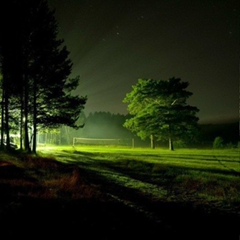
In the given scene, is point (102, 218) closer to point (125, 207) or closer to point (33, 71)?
point (125, 207)

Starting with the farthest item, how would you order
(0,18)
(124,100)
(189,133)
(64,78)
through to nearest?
(124,100) → (189,133) → (64,78) → (0,18)

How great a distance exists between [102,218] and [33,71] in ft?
71.5

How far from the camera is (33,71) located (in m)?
25.8

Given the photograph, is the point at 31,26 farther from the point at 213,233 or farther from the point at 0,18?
the point at 213,233

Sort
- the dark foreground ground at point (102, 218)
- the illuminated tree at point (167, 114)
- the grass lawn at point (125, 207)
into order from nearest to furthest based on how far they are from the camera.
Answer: the dark foreground ground at point (102, 218) → the grass lawn at point (125, 207) → the illuminated tree at point (167, 114)

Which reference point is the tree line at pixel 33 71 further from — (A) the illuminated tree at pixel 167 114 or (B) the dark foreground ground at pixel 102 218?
(B) the dark foreground ground at pixel 102 218

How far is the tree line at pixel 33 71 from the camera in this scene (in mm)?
24562

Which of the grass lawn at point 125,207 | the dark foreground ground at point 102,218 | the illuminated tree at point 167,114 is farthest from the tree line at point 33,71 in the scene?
the dark foreground ground at point 102,218

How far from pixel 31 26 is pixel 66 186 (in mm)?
20343

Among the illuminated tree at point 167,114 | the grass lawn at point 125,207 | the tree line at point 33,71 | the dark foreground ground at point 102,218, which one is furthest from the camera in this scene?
the illuminated tree at point 167,114

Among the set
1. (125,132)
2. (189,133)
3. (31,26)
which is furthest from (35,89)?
(125,132)

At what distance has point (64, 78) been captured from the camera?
94.2 feet

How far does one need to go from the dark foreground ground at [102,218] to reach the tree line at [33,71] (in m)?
17.8

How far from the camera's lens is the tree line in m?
24.6
